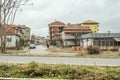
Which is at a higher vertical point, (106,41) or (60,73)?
(106,41)

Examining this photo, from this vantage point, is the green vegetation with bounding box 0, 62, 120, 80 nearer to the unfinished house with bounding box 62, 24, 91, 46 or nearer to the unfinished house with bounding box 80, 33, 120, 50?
the unfinished house with bounding box 80, 33, 120, 50

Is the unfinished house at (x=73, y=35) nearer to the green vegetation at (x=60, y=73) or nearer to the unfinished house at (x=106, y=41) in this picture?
the unfinished house at (x=106, y=41)

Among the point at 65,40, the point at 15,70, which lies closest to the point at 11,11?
the point at 15,70

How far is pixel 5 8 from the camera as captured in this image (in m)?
42.2

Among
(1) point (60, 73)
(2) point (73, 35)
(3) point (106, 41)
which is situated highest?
(2) point (73, 35)

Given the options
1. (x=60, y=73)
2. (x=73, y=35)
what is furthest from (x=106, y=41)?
(x=60, y=73)

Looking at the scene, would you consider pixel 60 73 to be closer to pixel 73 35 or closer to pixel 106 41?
pixel 106 41

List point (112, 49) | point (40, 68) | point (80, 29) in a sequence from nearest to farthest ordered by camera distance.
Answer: point (40, 68)
point (112, 49)
point (80, 29)

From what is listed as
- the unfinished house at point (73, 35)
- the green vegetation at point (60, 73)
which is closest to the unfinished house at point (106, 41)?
the unfinished house at point (73, 35)

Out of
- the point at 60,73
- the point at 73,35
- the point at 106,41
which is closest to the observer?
the point at 60,73

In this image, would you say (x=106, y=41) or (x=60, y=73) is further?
(x=106, y=41)

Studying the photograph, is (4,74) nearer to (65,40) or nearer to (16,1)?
(16,1)

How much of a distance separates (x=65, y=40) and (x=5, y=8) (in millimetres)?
48579

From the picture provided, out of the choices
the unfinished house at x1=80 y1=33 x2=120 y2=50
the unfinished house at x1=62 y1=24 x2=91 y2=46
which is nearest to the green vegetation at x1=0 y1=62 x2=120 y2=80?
the unfinished house at x1=80 y1=33 x2=120 y2=50
